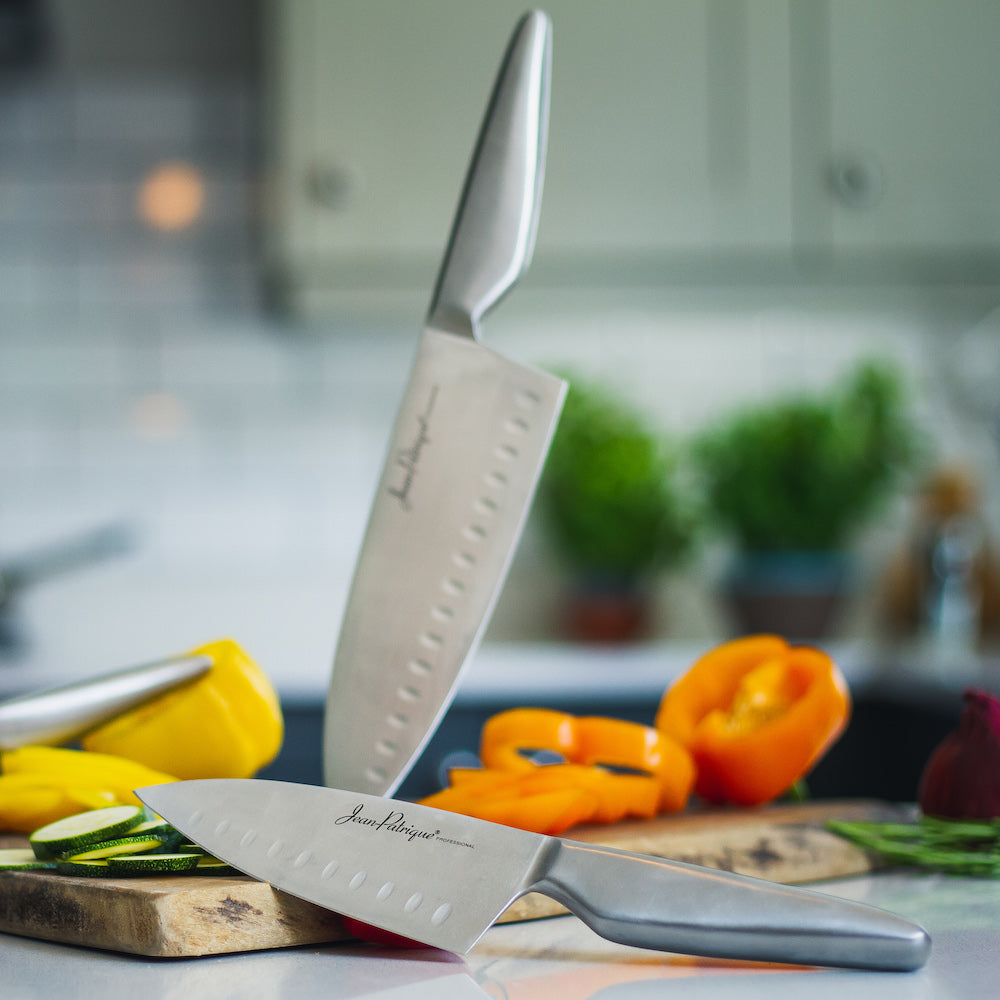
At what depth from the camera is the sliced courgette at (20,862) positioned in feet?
1.86

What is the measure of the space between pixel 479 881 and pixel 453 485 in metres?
0.25

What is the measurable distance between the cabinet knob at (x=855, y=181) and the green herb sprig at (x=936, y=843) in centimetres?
161

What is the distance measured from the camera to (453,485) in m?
0.68

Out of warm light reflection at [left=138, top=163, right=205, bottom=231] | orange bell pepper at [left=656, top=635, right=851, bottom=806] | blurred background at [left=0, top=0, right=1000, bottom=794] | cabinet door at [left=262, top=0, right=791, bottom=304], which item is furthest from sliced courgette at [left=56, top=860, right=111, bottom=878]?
warm light reflection at [left=138, top=163, right=205, bottom=231]

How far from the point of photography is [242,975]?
479 mm

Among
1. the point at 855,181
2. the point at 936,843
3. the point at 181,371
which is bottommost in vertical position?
the point at 936,843

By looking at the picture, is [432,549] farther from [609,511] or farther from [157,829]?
[609,511]

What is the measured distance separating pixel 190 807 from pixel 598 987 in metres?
0.20

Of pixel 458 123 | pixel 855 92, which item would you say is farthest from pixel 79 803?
A: pixel 855 92

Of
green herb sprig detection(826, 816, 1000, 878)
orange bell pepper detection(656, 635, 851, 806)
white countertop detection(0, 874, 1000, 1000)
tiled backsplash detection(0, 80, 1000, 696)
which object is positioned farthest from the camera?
tiled backsplash detection(0, 80, 1000, 696)

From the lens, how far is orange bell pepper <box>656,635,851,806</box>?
2.49 feet

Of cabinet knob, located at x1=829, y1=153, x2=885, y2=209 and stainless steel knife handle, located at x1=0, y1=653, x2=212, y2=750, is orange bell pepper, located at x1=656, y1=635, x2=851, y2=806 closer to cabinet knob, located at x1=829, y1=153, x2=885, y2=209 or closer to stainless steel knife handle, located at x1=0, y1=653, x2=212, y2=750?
stainless steel knife handle, located at x1=0, y1=653, x2=212, y2=750

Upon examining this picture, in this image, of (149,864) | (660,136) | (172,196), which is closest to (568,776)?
(149,864)

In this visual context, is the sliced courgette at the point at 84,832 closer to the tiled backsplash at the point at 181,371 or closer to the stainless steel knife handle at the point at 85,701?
the stainless steel knife handle at the point at 85,701
